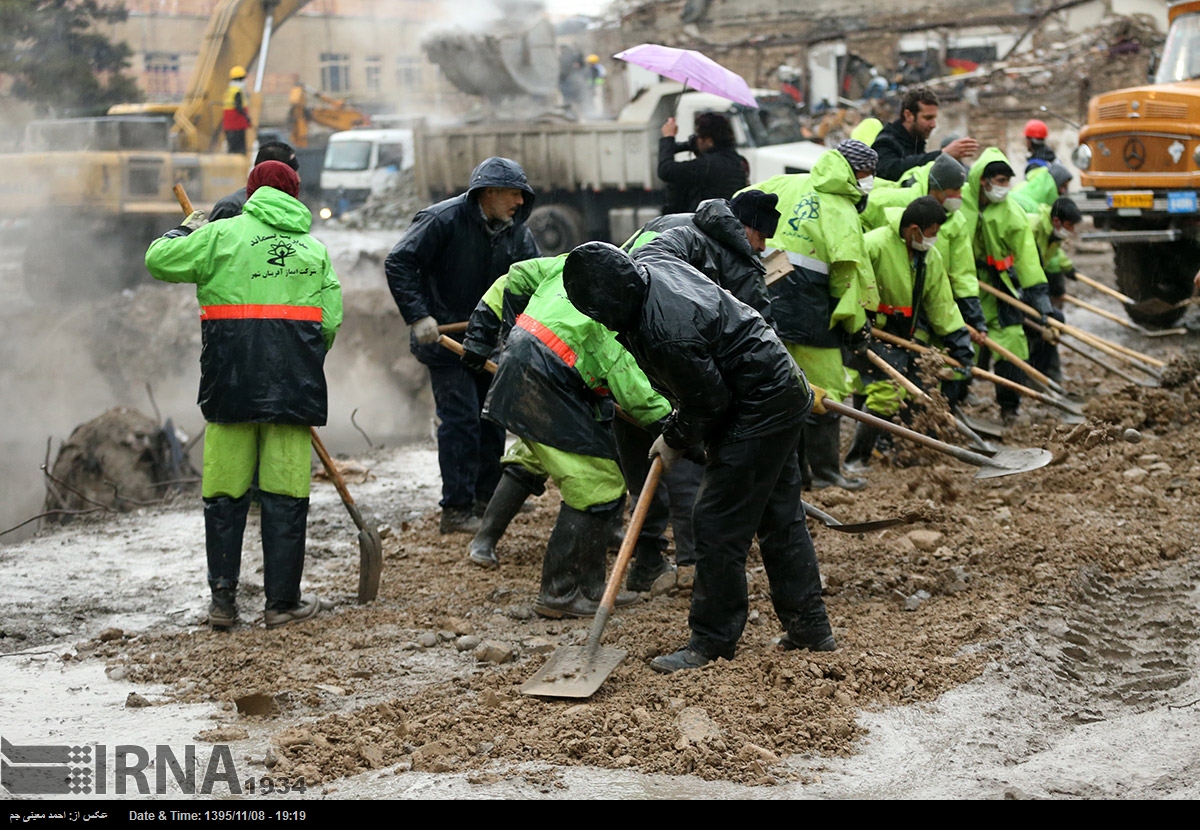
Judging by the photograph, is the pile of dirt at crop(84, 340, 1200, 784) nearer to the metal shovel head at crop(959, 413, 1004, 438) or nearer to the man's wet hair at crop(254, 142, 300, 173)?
the metal shovel head at crop(959, 413, 1004, 438)

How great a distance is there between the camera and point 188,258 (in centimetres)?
543

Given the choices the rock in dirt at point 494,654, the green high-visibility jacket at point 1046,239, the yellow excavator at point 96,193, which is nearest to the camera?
the rock in dirt at point 494,654

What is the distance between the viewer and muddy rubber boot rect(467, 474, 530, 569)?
643cm

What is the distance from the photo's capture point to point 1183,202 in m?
11.3

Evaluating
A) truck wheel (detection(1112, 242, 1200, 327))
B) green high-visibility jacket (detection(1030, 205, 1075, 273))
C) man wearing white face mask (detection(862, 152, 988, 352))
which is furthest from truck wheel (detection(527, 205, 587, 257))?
man wearing white face mask (detection(862, 152, 988, 352))

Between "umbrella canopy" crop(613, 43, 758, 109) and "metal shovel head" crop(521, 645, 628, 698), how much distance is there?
4.50m

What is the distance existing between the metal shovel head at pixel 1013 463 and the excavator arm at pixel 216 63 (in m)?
16.2

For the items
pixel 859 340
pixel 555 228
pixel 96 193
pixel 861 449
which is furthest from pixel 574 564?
pixel 96 193

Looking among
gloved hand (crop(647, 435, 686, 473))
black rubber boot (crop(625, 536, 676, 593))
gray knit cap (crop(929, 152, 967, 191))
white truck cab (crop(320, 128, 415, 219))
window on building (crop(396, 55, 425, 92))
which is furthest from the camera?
window on building (crop(396, 55, 425, 92))

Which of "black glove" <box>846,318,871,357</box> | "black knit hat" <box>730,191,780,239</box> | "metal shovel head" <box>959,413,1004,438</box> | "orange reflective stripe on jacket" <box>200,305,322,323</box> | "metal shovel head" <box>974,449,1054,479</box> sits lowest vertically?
"metal shovel head" <box>959,413,1004,438</box>

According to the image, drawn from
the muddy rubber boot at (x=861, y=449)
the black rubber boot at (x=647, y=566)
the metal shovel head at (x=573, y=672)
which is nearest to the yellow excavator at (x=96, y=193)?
the muddy rubber boot at (x=861, y=449)

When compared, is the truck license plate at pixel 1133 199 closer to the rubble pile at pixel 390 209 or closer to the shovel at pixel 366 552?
the shovel at pixel 366 552

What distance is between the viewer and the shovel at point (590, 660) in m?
4.55

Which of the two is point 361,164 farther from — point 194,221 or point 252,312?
point 252,312
